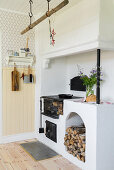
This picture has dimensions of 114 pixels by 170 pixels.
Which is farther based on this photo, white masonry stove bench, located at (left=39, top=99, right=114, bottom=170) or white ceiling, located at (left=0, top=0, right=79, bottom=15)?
white ceiling, located at (left=0, top=0, right=79, bottom=15)

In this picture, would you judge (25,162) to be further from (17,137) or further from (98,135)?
(98,135)

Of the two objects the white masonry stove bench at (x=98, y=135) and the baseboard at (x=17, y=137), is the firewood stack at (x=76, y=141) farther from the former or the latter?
the baseboard at (x=17, y=137)

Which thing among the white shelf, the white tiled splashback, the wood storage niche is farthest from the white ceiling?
the wood storage niche

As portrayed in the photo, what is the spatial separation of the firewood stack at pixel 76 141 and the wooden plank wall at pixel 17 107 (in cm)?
125

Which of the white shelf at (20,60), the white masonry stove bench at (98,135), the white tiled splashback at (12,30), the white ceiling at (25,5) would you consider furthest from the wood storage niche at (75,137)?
the white ceiling at (25,5)

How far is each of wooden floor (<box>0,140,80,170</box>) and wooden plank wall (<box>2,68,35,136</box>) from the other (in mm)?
635

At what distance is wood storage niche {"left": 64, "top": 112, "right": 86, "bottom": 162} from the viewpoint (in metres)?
2.86

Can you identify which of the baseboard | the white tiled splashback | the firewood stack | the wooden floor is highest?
the white tiled splashback

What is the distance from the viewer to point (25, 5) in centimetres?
361

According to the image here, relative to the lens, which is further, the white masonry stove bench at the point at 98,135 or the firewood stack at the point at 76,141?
the firewood stack at the point at 76,141

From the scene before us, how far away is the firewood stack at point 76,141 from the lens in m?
2.84

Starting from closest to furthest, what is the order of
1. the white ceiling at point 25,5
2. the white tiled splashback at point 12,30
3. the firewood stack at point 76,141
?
the firewood stack at point 76,141 → the white ceiling at point 25,5 → the white tiled splashback at point 12,30

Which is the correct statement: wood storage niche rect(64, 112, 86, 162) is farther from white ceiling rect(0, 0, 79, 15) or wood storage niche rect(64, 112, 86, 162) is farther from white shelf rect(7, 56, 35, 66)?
white ceiling rect(0, 0, 79, 15)

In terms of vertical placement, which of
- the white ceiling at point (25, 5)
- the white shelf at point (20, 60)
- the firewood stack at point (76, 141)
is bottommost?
the firewood stack at point (76, 141)
